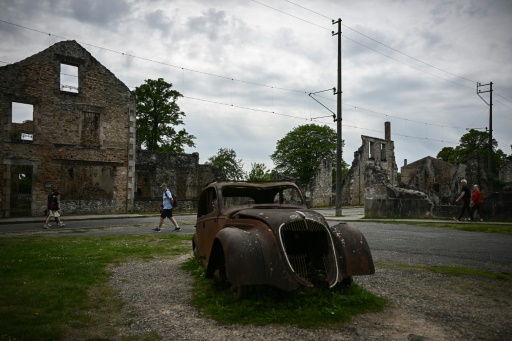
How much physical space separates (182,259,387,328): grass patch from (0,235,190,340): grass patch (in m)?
1.03

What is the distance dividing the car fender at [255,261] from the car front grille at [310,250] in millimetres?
178

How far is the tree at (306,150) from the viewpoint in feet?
178

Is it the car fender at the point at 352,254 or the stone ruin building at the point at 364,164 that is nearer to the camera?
the car fender at the point at 352,254

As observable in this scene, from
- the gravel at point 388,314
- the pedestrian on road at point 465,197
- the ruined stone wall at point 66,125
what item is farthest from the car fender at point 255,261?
the ruined stone wall at point 66,125

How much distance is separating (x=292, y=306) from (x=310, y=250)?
828 mm

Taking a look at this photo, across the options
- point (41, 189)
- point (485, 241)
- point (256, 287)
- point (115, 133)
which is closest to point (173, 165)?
point (115, 133)

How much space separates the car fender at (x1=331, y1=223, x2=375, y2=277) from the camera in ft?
15.4

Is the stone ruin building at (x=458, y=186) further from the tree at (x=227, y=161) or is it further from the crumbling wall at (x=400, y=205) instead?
the tree at (x=227, y=161)

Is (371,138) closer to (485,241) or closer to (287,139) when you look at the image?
(287,139)

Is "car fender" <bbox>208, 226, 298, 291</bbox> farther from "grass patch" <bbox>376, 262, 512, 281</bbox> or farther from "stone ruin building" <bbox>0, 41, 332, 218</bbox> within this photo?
"stone ruin building" <bbox>0, 41, 332, 218</bbox>

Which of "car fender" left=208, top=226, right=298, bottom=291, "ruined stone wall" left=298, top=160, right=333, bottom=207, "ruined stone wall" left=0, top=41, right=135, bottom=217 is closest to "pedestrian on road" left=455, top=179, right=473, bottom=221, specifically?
"car fender" left=208, top=226, right=298, bottom=291

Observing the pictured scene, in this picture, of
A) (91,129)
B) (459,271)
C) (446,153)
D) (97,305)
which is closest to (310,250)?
(97,305)

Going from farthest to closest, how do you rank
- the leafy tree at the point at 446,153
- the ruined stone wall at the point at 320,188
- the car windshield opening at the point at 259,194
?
the leafy tree at the point at 446,153 → the ruined stone wall at the point at 320,188 → the car windshield opening at the point at 259,194

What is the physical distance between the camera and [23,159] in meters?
22.6
